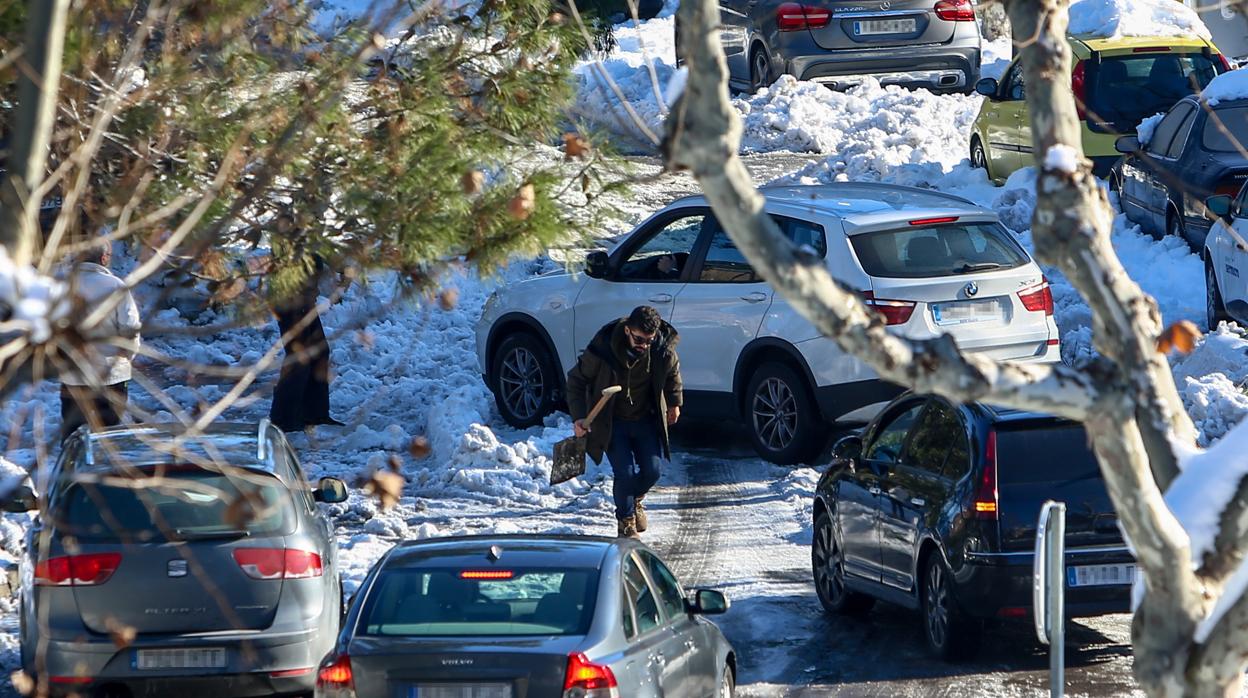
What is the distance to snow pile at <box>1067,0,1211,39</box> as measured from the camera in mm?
27359

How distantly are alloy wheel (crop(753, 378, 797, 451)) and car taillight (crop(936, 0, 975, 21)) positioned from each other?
33.5 feet

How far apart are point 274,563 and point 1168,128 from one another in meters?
11.5

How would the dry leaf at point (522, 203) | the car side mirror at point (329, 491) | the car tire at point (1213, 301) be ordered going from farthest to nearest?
the car tire at point (1213, 301) < the car side mirror at point (329, 491) < the dry leaf at point (522, 203)

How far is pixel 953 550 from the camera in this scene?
9.25m

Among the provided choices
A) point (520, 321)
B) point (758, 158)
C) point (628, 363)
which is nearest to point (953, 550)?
point (628, 363)

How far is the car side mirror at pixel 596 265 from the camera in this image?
45.4 ft

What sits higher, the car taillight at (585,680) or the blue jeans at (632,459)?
the car taillight at (585,680)

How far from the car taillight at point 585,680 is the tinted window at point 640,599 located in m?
0.61

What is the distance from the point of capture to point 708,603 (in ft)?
27.5

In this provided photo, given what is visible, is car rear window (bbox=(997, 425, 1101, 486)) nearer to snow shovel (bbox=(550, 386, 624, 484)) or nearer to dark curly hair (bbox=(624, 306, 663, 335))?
dark curly hair (bbox=(624, 306, 663, 335))

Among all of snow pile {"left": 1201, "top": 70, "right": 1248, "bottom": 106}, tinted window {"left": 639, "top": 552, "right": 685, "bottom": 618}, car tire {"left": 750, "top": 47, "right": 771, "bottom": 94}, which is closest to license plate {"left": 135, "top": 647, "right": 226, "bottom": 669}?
tinted window {"left": 639, "top": 552, "right": 685, "bottom": 618}

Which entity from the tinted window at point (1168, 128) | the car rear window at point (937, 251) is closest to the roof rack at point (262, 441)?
the car rear window at point (937, 251)

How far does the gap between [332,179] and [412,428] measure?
853cm

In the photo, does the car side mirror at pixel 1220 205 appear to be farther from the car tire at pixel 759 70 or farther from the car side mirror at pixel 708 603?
the car tire at pixel 759 70
